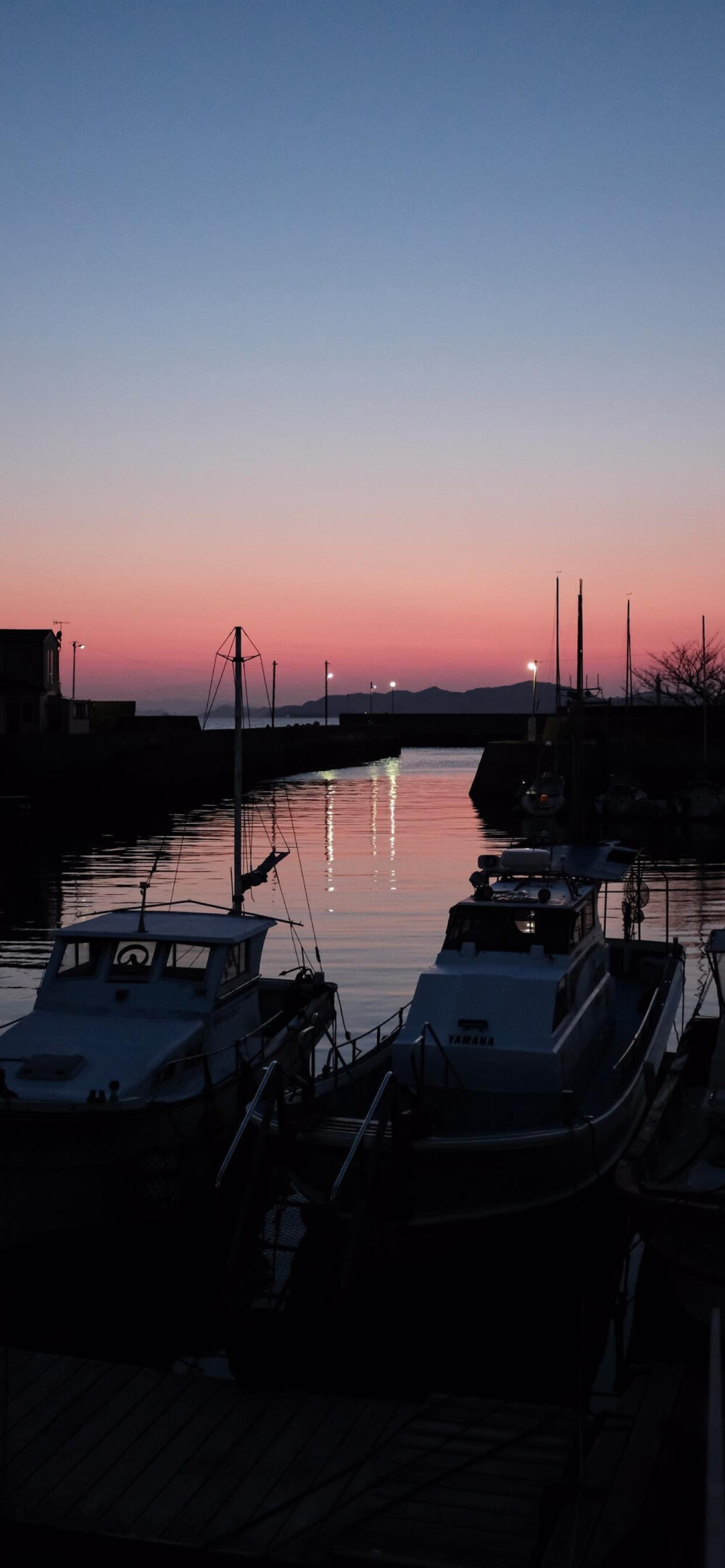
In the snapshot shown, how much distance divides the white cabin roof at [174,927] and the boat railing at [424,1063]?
3.15 metres

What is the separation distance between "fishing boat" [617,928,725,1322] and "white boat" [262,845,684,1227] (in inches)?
23.0

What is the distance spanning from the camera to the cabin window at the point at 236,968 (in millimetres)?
15641

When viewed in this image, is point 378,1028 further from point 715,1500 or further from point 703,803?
point 703,803

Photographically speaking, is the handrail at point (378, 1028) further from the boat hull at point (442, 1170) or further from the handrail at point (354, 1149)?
the handrail at point (354, 1149)

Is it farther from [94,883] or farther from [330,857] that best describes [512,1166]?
[330,857]

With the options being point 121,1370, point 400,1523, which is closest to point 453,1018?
point 121,1370

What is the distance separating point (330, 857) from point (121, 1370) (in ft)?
136

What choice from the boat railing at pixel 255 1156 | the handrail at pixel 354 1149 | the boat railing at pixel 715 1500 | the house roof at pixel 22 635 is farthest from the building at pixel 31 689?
the boat railing at pixel 715 1500

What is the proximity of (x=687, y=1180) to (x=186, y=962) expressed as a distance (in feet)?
21.6

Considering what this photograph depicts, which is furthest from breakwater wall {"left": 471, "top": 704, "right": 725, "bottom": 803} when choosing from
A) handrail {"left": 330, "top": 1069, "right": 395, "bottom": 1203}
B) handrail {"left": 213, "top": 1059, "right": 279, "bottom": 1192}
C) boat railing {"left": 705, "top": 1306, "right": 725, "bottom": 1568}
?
boat railing {"left": 705, "top": 1306, "right": 725, "bottom": 1568}

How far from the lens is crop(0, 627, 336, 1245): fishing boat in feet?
41.0

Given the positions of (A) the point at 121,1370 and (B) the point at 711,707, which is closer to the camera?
(A) the point at 121,1370

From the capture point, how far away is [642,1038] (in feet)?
55.7

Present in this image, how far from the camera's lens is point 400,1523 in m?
7.14
